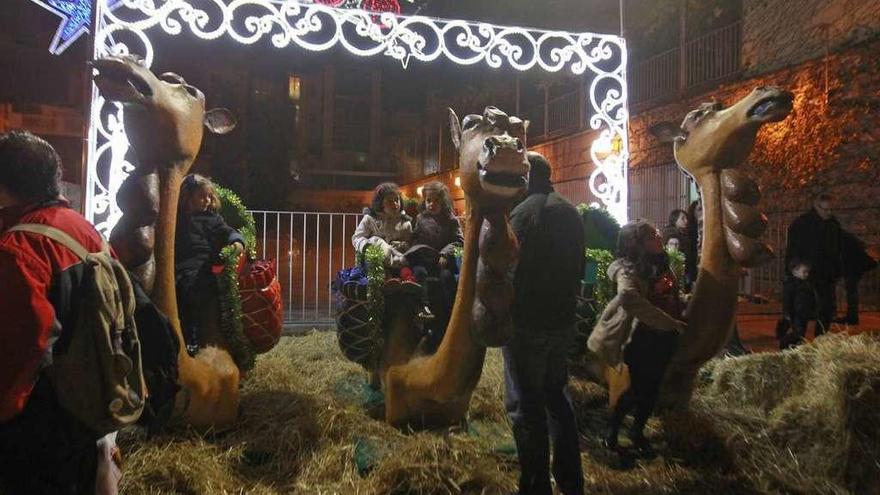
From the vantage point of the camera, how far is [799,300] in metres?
6.14

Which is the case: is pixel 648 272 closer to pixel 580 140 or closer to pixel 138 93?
pixel 138 93

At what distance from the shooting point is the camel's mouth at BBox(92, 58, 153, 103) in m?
3.47

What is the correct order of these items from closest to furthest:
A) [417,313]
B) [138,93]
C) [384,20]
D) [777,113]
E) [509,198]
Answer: [509,198] → [138,93] → [777,113] → [417,313] → [384,20]

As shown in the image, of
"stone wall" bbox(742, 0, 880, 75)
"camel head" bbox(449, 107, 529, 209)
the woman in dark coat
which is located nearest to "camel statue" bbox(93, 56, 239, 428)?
"camel head" bbox(449, 107, 529, 209)

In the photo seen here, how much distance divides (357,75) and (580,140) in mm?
12715

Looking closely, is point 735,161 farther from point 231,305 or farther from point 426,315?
point 231,305

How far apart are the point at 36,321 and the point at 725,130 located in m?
4.07

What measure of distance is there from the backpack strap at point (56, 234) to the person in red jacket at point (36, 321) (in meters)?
0.02

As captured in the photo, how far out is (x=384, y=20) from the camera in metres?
5.55

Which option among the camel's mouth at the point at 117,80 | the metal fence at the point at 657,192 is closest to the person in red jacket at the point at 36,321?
the camel's mouth at the point at 117,80

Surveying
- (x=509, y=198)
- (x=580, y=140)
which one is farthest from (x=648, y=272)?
(x=580, y=140)

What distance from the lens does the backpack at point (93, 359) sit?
6.50ft

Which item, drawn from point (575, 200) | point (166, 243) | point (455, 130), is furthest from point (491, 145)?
point (575, 200)

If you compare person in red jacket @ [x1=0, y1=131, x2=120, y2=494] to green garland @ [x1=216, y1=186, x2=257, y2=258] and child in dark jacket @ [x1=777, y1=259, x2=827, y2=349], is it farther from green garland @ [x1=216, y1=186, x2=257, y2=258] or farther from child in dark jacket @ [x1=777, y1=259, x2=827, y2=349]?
child in dark jacket @ [x1=777, y1=259, x2=827, y2=349]
